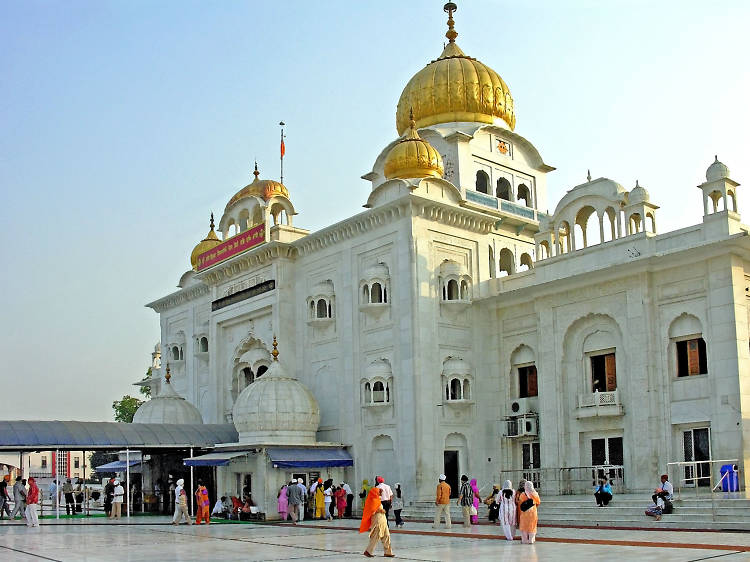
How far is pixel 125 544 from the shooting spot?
17344mm

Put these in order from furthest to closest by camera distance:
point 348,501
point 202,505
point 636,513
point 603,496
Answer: point 348,501 < point 202,505 < point 603,496 < point 636,513

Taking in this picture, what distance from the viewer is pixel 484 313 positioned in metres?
28.9

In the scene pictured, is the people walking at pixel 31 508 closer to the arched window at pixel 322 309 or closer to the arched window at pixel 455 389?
the arched window at pixel 322 309

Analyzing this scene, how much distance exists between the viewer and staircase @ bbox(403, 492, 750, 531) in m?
18.3

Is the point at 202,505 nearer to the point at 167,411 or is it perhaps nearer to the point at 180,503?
the point at 180,503

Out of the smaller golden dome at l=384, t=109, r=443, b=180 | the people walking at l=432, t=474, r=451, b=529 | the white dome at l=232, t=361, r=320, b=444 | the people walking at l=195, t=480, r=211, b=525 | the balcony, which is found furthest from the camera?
the smaller golden dome at l=384, t=109, r=443, b=180

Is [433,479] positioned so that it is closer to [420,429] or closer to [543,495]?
[420,429]

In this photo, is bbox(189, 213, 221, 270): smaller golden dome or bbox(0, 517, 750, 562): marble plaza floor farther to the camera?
bbox(189, 213, 221, 270): smaller golden dome

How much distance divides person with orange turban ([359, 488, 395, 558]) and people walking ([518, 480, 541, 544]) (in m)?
2.94

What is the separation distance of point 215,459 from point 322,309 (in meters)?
6.15

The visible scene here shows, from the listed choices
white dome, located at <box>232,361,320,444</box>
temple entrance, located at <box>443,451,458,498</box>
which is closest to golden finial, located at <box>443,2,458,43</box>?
white dome, located at <box>232,361,320,444</box>

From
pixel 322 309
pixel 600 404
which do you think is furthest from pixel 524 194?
pixel 600 404

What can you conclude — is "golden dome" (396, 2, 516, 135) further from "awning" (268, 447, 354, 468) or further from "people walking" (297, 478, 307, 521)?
"people walking" (297, 478, 307, 521)

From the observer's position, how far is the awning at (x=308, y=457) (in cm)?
2675
